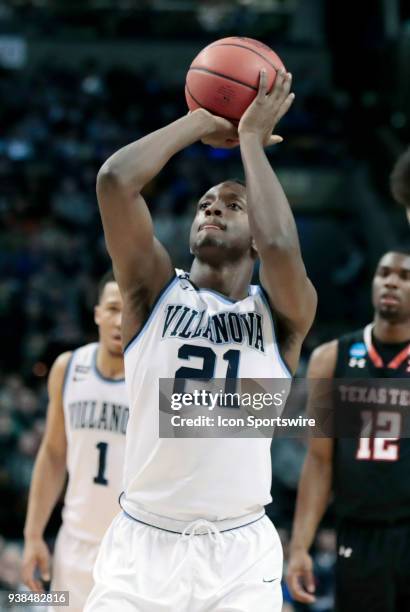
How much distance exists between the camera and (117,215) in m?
3.36

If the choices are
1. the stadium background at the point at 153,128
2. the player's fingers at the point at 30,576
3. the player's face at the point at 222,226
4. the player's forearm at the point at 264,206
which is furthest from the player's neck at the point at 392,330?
the stadium background at the point at 153,128

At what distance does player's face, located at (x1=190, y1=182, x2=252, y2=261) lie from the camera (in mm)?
3670

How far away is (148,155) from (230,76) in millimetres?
502

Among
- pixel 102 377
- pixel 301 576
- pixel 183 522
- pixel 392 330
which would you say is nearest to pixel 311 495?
pixel 301 576

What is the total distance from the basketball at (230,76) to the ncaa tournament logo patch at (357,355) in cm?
196

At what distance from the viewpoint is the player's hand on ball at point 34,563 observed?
502 cm

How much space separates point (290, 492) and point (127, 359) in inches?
233

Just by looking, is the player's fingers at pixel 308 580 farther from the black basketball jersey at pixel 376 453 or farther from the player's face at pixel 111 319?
the player's face at pixel 111 319

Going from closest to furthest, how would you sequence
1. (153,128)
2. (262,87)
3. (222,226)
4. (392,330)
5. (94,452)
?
(262,87), (222,226), (94,452), (392,330), (153,128)

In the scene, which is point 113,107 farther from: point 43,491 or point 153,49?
point 43,491

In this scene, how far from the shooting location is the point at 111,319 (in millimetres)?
5258

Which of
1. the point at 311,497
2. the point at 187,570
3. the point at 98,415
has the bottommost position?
the point at 187,570

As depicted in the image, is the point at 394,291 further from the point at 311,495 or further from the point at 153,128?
the point at 153,128

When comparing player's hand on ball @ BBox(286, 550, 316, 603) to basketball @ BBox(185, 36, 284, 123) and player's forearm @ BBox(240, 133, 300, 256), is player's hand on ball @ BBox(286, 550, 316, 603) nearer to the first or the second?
player's forearm @ BBox(240, 133, 300, 256)
